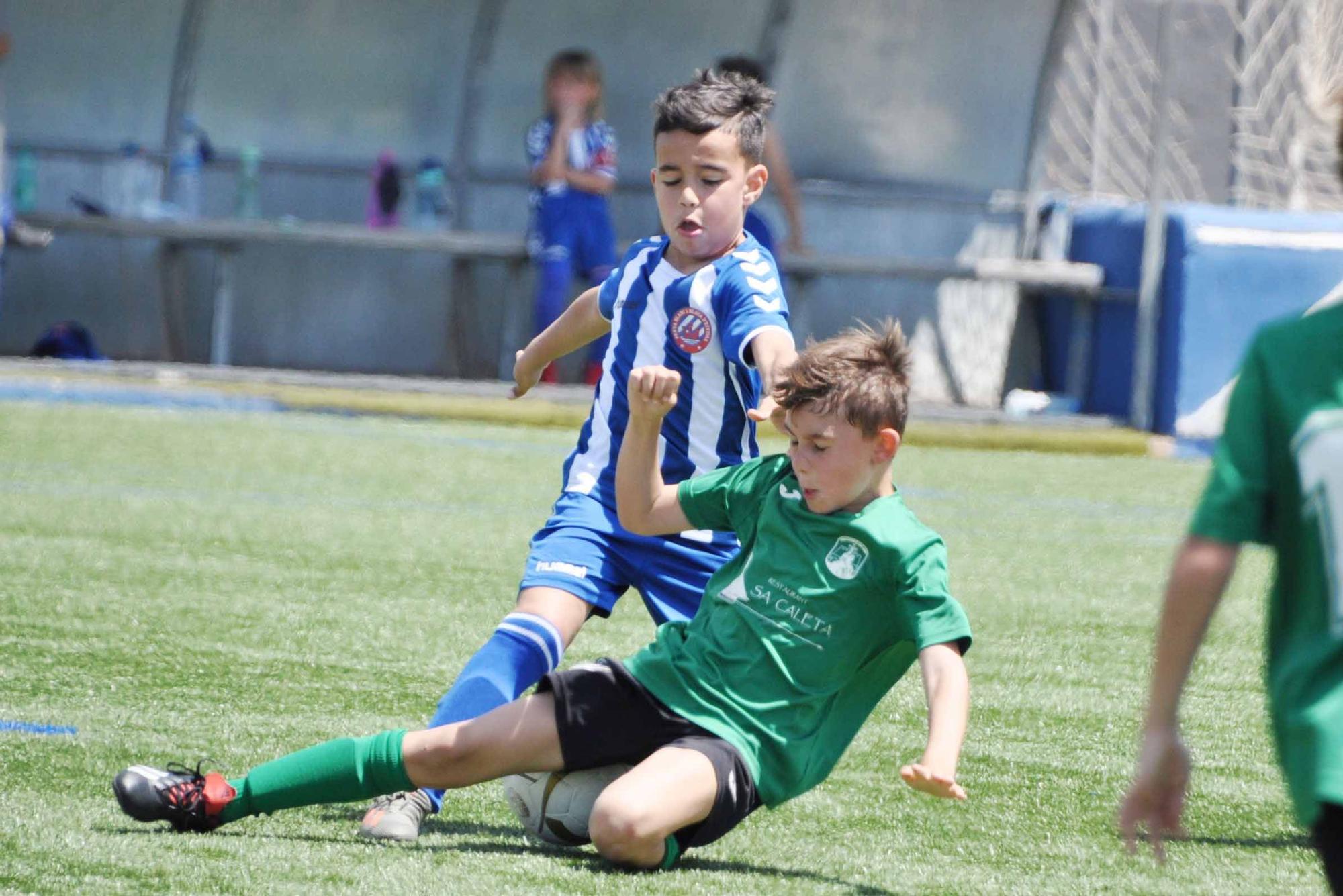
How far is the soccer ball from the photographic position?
3.17 meters

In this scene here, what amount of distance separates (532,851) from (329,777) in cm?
35

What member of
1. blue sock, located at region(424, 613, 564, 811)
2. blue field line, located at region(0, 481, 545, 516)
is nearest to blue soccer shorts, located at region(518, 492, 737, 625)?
blue sock, located at region(424, 613, 564, 811)

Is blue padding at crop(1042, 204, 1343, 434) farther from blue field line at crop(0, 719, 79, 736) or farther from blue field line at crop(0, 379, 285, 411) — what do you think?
blue field line at crop(0, 719, 79, 736)

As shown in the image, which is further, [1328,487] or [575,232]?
[575,232]

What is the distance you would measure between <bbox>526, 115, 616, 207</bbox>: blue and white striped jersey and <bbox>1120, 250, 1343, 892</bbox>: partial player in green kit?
902 centimetres

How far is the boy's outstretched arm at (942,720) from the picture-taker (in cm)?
258

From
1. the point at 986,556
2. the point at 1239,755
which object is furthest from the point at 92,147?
the point at 1239,755

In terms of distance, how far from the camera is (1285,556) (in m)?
1.87

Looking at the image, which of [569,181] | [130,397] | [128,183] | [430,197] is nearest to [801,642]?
[130,397]

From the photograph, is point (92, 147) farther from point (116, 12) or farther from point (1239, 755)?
point (1239, 755)

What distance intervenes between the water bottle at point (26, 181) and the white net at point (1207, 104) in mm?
6850

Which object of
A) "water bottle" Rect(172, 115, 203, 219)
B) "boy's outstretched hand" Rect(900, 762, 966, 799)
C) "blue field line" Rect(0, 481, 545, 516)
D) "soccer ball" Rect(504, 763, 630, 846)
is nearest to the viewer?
"boy's outstretched hand" Rect(900, 762, 966, 799)

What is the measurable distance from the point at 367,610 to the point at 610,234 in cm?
590

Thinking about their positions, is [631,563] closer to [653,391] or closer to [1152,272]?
[653,391]
